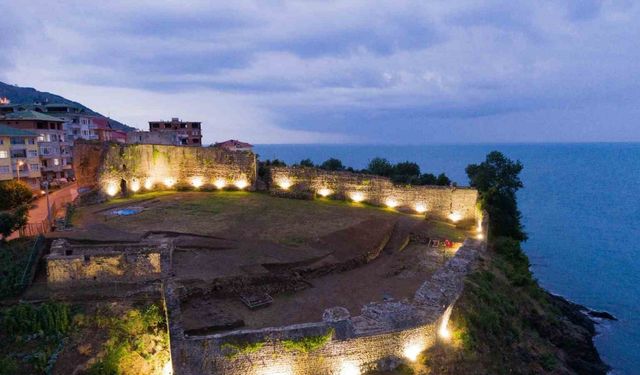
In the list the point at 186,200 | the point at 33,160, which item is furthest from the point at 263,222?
the point at 33,160

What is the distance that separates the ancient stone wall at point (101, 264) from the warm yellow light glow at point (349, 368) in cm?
855

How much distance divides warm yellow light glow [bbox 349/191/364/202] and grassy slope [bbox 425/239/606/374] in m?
11.0

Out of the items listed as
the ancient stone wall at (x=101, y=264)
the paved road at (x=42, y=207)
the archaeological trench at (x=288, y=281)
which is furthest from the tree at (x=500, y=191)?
the paved road at (x=42, y=207)

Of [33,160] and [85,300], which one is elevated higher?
[33,160]

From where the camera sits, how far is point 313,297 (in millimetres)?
17688

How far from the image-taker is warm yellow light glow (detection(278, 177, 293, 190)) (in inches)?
1390

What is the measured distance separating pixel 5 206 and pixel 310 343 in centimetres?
2778

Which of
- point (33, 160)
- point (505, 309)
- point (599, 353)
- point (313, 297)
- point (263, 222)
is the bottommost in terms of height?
point (599, 353)

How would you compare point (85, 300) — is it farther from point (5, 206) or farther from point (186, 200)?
point (5, 206)

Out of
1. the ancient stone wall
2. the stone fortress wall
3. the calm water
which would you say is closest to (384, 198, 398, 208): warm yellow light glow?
the calm water

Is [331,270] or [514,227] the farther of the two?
[514,227]

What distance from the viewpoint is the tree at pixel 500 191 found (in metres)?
35.8

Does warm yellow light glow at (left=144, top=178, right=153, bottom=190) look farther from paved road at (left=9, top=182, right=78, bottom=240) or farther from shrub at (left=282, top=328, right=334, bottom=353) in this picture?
shrub at (left=282, top=328, right=334, bottom=353)

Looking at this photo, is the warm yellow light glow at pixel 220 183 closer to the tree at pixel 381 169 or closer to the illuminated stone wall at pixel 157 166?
the illuminated stone wall at pixel 157 166
